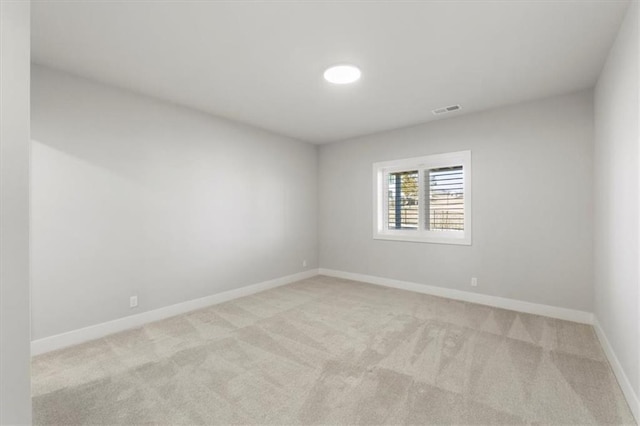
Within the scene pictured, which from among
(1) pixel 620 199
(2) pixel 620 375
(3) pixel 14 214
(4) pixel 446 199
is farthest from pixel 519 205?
(3) pixel 14 214

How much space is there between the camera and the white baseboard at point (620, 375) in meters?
1.76

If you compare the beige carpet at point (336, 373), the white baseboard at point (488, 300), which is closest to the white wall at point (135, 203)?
the beige carpet at point (336, 373)

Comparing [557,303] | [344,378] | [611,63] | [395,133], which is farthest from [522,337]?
[395,133]

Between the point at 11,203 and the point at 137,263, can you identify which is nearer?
the point at 11,203

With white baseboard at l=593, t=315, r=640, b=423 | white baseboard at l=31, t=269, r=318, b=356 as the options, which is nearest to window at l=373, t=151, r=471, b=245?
white baseboard at l=593, t=315, r=640, b=423

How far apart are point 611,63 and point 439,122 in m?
1.94

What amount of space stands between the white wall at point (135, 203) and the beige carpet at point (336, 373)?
0.48m

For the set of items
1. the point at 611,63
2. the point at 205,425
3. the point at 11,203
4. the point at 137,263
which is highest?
the point at 611,63

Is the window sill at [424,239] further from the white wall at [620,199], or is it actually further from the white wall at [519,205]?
the white wall at [620,199]

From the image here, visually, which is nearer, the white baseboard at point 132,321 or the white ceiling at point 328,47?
the white ceiling at point 328,47

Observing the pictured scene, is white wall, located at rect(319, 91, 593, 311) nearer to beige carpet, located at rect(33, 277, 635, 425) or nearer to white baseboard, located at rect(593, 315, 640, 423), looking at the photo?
beige carpet, located at rect(33, 277, 635, 425)

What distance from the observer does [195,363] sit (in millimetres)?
2385

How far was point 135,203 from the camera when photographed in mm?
3201

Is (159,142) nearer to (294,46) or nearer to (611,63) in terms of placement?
(294,46)
